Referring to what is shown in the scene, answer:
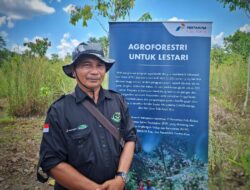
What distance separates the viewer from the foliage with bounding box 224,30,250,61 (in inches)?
107

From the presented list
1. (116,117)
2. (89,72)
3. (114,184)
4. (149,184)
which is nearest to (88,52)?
(89,72)

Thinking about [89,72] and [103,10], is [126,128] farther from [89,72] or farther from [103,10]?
[103,10]

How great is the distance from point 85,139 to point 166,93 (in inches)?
36.1

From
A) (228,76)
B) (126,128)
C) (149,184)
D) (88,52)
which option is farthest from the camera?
(228,76)

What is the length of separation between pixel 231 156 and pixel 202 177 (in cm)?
49

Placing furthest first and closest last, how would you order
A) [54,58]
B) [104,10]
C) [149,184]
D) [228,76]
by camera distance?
[54,58] < [104,10] < [228,76] < [149,184]

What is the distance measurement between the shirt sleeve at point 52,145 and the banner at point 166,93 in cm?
94

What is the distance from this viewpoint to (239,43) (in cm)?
278

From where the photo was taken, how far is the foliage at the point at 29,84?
360cm

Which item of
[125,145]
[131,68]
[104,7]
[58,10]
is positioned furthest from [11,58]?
[125,145]

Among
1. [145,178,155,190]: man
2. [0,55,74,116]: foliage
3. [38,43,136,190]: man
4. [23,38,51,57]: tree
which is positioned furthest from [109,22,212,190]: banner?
[0,55,74,116]: foliage

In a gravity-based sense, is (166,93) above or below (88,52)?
below

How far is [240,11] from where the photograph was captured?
8.85ft

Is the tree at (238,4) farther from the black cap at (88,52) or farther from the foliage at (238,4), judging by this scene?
the black cap at (88,52)
